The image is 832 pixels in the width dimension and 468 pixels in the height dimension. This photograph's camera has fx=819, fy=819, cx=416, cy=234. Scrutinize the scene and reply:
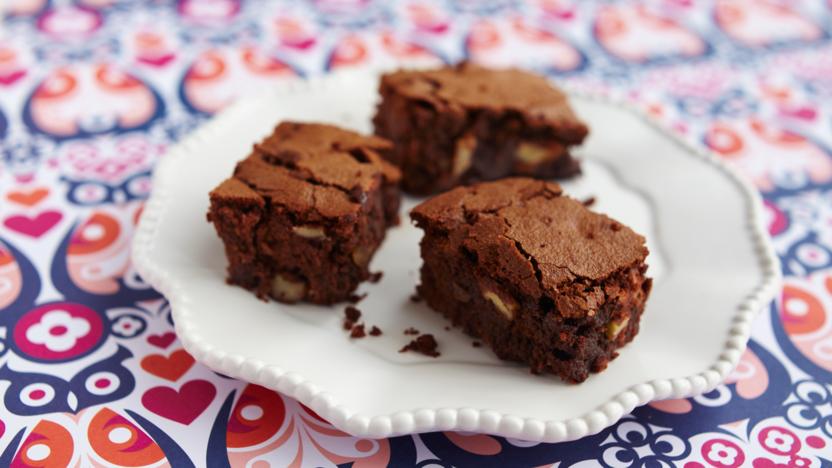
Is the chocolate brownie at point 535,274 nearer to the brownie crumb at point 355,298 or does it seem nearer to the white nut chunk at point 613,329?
the white nut chunk at point 613,329

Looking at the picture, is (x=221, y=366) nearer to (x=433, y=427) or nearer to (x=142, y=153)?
(x=433, y=427)

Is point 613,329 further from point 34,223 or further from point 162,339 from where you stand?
point 34,223

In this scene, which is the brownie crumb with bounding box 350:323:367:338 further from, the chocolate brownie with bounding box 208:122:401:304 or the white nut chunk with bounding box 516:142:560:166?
the white nut chunk with bounding box 516:142:560:166

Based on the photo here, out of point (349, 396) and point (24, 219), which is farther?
point (24, 219)

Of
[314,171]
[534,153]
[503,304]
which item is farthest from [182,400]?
[534,153]

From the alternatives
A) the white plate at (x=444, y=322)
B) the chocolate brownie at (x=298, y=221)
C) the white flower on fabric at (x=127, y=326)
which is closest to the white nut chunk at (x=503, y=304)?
the white plate at (x=444, y=322)

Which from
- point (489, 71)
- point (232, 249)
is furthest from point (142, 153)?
point (489, 71)
